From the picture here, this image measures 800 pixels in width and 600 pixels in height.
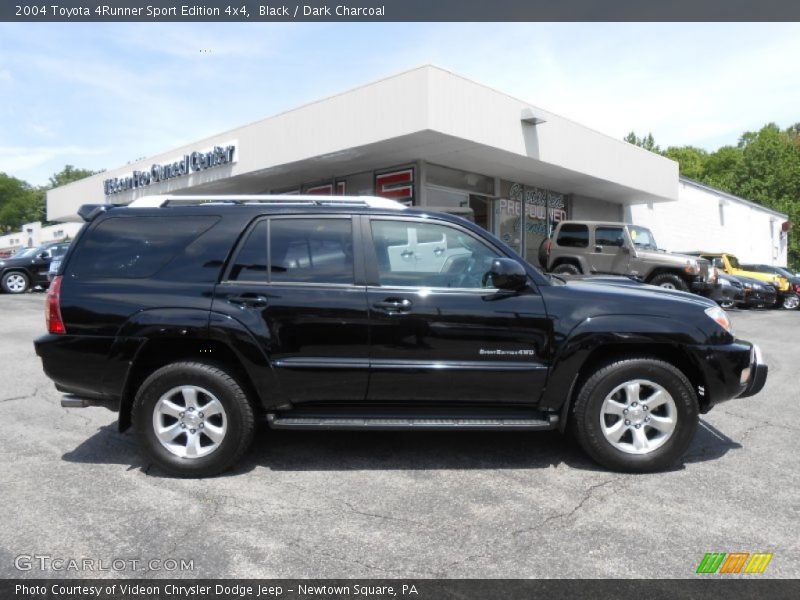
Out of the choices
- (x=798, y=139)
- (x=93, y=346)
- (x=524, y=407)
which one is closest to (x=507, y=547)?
(x=524, y=407)

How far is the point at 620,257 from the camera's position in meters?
13.2

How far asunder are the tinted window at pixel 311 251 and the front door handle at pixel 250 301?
0.52 feet

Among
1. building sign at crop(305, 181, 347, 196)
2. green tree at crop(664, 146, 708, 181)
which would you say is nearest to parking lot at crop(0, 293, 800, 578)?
building sign at crop(305, 181, 347, 196)

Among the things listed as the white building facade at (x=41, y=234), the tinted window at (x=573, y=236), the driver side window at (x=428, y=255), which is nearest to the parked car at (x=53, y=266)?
the tinted window at (x=573, y=236)

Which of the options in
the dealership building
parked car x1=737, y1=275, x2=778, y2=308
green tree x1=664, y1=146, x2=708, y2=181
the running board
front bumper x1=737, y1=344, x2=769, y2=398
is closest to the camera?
the running board

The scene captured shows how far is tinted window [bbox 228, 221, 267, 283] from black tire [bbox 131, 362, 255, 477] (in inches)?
26.2

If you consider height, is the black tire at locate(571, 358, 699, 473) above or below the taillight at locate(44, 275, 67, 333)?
below

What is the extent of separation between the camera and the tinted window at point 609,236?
13219 millimetres

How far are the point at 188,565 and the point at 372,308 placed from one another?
5.88ft

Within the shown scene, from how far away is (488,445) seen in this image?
4.32 m

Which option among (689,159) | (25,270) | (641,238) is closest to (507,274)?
(641,238)

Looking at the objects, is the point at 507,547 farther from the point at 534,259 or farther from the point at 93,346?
the point at 534,259

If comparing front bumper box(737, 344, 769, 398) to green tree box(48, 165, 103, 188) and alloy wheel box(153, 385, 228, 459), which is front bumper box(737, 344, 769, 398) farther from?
green tree box(48, 165, 103, 188)

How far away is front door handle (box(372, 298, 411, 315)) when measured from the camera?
3.71 metres
